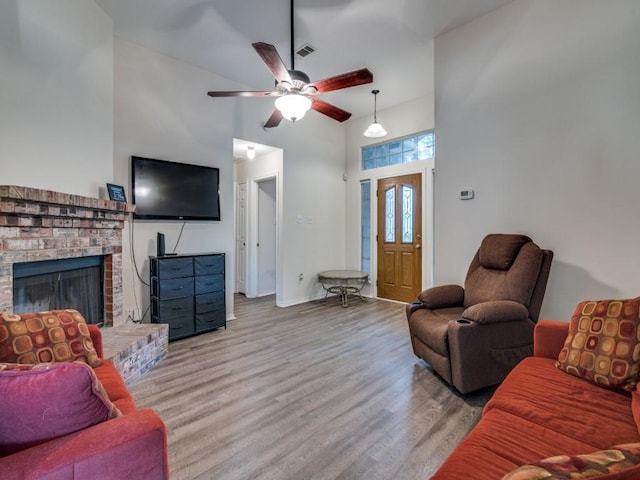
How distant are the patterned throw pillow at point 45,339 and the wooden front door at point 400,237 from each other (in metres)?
4.01

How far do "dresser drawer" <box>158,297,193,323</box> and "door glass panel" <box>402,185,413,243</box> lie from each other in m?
3.16

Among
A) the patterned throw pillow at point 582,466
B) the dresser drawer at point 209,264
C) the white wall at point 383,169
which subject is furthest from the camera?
the white wall at point 383,169

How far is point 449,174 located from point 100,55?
11.5ft

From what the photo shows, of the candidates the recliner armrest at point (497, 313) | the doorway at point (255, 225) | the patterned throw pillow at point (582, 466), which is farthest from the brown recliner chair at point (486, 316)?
the doorway at point (255, 225)

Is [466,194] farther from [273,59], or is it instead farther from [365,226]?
[365,226]

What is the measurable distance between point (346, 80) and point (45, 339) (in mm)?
2490

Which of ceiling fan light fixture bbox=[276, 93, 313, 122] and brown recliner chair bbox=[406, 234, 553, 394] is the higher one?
ceiling fan light fixture bbox=[276, 93, 313, 122]

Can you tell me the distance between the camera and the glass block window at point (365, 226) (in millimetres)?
5375

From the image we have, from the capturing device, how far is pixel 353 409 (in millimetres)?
2051

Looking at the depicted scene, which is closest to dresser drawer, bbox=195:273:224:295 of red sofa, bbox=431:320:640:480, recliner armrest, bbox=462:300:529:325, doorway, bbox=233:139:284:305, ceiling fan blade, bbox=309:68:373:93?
doorway, bbox=233:139:284:305

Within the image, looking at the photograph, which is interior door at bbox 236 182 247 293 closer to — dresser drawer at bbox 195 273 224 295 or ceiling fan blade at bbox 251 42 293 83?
dresser drawer at bbox 195 273 224 295

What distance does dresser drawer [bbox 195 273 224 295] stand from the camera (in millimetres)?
3455

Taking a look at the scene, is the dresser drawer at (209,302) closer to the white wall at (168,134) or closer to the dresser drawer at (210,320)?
the dresser drawer at (210,320)

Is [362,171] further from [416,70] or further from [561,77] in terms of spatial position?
[561,77]
